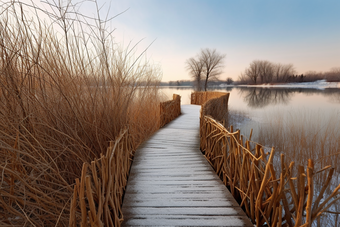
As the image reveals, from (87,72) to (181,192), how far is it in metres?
1.62

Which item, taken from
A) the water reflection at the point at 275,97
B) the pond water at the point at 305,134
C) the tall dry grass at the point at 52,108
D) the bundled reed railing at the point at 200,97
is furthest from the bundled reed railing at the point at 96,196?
A: the water reflection at the point at 275,97

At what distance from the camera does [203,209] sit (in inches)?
68.6

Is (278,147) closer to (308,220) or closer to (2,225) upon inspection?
(308,220)

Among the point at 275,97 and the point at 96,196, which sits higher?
the point at 96,196

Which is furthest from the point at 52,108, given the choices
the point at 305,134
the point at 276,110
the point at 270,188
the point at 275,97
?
the point at 275,97

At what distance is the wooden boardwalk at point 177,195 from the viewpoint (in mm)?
1614

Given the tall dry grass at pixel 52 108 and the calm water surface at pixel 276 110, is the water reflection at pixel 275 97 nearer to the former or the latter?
the calm water surface at pixel 276 110

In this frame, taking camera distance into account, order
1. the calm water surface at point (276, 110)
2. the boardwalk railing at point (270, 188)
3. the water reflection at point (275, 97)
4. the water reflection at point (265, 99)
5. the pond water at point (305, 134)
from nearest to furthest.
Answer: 1. the boardwalk railing at point (270, 188)
2. the pond water at point (305, 134)
3. the calm water surface at point (276, 110)
4. the water reflection at point (275, 97)
5. the water reflection at point (265, 99)

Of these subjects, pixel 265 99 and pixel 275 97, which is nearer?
pixel 265 99

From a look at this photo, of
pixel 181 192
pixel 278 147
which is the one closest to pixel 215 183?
pixel 181 192

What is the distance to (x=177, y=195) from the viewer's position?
1.97 m

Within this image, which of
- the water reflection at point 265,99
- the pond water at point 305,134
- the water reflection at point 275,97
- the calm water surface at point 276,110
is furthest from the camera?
the water reflection at point 265,99

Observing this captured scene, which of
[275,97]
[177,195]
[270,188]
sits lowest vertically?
[275,97]

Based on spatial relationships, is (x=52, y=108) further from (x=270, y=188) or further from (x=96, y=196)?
(x=270, y=188)
